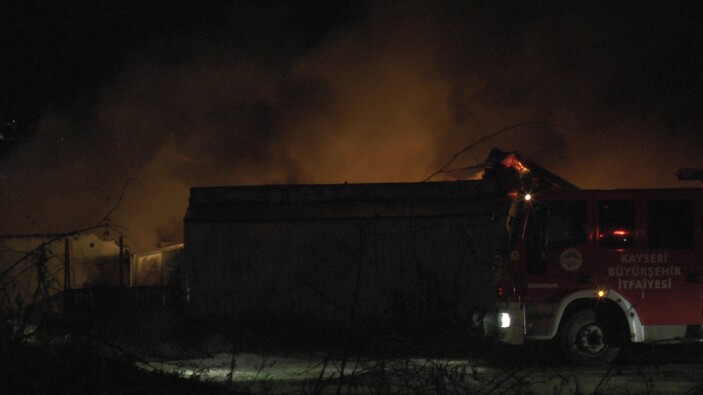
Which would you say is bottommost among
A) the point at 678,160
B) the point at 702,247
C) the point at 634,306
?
the point at 634,306

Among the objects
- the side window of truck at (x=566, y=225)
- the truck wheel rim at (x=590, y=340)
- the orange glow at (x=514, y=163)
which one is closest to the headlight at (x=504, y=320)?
the truck wheel rim at (x=590, y=340)

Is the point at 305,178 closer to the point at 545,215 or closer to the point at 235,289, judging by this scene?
the point at 235,289

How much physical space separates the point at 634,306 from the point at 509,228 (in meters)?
1.87

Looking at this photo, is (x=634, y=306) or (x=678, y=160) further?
(x=678, y=160)

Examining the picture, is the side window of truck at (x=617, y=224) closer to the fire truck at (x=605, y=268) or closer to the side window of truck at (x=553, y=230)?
the fire truck at (x=605, y=268)

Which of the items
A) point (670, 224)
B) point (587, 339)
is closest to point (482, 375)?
point (587, 339)

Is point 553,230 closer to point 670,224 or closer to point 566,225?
point 566,225

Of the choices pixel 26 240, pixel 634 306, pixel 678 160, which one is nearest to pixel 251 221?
pixel 26 240

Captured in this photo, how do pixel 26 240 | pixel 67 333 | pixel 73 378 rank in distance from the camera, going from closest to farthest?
1. pixel 73 378
2. pixel 67 333
3. pixel 26 240

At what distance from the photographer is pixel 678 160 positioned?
2414 centimetres

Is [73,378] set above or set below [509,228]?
below

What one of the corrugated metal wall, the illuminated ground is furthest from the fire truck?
the corrugated metal wall

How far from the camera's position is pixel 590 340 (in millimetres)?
10195

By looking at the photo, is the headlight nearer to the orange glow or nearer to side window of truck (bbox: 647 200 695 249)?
the orange glow
